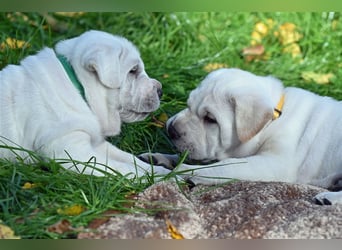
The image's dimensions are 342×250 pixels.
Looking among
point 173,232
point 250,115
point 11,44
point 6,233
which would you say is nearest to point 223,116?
point 250,115

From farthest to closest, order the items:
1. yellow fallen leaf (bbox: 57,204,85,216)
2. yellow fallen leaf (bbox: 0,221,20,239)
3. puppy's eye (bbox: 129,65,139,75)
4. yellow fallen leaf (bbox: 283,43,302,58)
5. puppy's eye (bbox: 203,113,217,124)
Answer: yellow fallen leaf (bbox: 283,43,302,58)
puppy's eye (bbox: 203,113,217,124)
puppy's eye (bbox: 129,65,139,75)
yellow fallen leaf (bbox: 57,204,85,216)
yellow fallen leaf (bbox: 0,221,20,239)

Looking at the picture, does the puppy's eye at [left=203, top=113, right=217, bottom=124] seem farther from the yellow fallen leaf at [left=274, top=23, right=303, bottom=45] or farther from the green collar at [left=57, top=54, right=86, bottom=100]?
the yellow fallen leaf at [left=274, top=23, right=303, bottom=45]

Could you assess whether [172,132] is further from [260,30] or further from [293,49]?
[260,30]

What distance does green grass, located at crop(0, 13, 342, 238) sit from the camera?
4.82 m

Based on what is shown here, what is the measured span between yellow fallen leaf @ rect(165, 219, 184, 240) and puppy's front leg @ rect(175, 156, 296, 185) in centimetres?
98

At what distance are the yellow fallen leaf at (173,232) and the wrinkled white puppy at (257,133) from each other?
0.97 metres

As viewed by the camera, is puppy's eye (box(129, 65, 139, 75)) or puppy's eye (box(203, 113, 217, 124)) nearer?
puppy's eye (box(129, 65, 139, 75))

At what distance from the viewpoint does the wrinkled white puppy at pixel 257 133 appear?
564 cm

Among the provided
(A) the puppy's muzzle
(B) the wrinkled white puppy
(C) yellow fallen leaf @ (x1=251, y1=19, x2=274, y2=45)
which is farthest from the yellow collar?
(C) yellow fallen leaf @ (x1=251, y1=19, x2=274, y2=45)


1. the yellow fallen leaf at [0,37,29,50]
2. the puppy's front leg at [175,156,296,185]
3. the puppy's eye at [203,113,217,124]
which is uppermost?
the yellow fallen leaf at [0,37,29,50]

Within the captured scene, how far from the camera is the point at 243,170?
5602 mm

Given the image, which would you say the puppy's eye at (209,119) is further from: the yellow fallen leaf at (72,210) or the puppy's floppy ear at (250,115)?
the yellow fallen leaf at (72,210)

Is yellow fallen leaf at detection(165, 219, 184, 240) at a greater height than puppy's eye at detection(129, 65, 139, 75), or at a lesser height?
lesser

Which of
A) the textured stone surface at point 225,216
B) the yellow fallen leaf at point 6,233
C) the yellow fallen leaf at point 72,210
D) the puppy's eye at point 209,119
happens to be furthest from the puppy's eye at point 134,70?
the yellow fallen leaf at point 6,233
